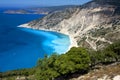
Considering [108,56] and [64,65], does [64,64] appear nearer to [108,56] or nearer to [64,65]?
[64,65]

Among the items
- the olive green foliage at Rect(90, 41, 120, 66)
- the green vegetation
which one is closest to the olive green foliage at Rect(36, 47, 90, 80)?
the green vegetation

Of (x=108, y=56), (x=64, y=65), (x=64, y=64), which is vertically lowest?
(x=64, y=65)

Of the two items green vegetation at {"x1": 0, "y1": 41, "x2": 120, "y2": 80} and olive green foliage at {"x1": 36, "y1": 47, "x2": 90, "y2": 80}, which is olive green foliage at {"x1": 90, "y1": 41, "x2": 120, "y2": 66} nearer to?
green vegetation at {"x1": 0, "y1": 41, "x2": 120, "y2": 80}

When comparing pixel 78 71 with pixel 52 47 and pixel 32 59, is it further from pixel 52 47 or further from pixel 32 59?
pixel 52 47

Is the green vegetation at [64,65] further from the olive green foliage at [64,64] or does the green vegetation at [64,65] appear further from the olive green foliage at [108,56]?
the olive green foliage at [108,56]

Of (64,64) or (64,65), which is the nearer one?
(64,65)

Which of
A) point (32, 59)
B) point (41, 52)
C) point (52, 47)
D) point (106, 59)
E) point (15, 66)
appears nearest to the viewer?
point (106, 59)

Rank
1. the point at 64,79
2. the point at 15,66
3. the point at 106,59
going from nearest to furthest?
1. the point at 64,79
2. the point at 106,59
3. the point at 15,66

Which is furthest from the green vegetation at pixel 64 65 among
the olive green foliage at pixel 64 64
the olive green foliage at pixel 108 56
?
the olive green foliage at pixel 108 56

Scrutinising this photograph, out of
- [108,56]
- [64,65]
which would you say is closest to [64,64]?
[64,65]

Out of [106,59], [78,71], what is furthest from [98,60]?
[78,71]

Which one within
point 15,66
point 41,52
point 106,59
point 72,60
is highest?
point 41,52
